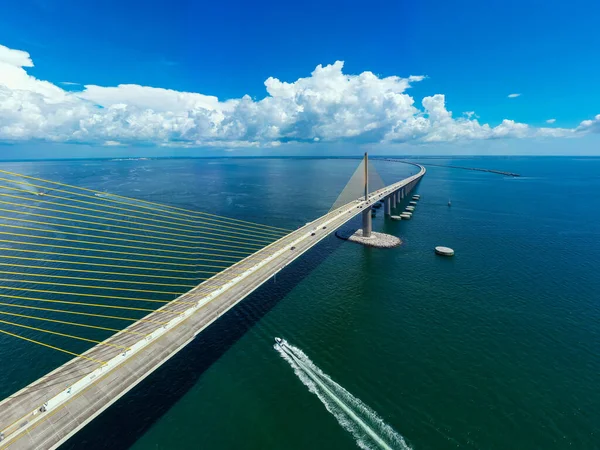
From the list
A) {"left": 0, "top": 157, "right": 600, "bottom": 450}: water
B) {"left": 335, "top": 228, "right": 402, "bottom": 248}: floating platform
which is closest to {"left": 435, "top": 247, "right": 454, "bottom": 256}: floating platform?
{"left": 0, "top": 157, "right": 600, "bottom": 450}: water

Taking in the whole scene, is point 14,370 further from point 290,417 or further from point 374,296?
point 374,296

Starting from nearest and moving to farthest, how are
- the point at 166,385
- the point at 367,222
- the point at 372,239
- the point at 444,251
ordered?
the point at 166,385 < the point at 444,251 < the point at 372,239 < the point at 367,222

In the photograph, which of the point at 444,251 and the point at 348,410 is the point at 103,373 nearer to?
the point at 348,410

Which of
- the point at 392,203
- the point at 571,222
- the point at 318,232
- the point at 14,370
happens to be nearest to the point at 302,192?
the point at 392,203

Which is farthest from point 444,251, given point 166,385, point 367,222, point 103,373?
point 103,373

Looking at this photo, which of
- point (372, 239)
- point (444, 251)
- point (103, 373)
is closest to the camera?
point (103, 373)

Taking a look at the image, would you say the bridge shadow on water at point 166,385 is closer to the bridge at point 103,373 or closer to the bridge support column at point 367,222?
the bridge at point 103,373

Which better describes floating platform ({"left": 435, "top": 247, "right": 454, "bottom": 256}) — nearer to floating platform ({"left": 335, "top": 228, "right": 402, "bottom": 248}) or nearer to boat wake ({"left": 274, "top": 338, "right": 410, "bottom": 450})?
floating platform ({"left": 335, "top": 228, "right": 402, "bottom": 248})

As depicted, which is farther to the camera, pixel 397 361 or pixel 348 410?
pixel 397 361
